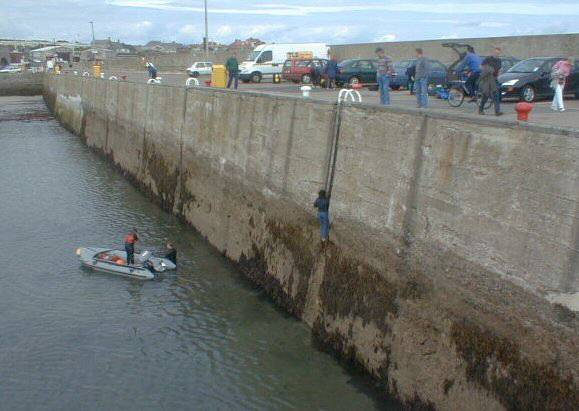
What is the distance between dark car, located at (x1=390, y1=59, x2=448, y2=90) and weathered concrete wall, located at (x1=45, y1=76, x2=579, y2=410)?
1143 cm

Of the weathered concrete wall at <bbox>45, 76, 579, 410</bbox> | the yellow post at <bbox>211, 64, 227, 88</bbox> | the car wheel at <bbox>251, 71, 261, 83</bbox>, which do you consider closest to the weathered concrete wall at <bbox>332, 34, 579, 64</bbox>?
the car wheel at <bbox>251, 71, 261, 83</bbox>

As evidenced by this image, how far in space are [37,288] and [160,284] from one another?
10.4 feet

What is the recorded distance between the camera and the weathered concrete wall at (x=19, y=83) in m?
80.3

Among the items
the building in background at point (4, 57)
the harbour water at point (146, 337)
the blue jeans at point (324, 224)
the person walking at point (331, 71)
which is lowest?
the building in background at point (4, 57)

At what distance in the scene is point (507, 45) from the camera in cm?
3709

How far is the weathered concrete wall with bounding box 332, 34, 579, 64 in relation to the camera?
110ft

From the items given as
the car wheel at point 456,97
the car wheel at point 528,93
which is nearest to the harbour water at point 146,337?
the car wheel at point 456,97

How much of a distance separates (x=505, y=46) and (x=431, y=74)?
11.2 meters

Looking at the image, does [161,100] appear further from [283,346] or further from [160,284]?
[283,346]

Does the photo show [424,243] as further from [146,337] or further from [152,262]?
[152,262]

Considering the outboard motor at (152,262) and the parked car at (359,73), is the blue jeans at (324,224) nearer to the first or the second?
the outboard motor at (152,262)

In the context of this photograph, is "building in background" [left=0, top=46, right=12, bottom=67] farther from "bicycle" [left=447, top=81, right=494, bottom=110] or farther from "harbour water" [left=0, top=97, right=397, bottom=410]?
"bicycle" [left=447, top=81, right=494, bottom=110]

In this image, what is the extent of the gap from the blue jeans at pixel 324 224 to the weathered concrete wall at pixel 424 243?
27 cm

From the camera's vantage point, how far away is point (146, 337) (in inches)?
582
